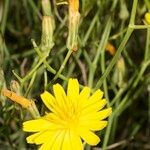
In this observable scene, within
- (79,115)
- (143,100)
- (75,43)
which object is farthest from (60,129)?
(143,100)

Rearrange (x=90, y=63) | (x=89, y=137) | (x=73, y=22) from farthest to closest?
(x=90, y=63), (x=73, y=22), (x=89, y=137)

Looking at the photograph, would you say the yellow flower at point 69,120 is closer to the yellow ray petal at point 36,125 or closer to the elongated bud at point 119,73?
the yellow ray petal at point 36,125

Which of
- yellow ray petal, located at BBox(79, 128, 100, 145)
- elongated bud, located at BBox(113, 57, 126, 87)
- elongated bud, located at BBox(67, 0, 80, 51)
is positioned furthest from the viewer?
elongated bud, located at BBox(113, 57, 126, 87)

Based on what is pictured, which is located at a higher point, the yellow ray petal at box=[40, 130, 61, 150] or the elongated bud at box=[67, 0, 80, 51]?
the elongated bud at box=[67, 0, 80, 51]

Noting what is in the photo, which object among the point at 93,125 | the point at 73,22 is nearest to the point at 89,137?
the point at 93,125

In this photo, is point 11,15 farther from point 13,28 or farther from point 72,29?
point 72,29

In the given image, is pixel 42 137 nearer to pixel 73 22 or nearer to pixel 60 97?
pixel 60 97

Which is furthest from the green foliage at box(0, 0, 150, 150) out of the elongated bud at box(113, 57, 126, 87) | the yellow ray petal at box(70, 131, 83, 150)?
the yellow ray petal at box(70, 131, 83, 150)

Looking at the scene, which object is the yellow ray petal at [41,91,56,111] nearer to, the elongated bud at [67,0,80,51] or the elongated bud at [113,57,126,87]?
the elongated bud at [67,0,80,51]
